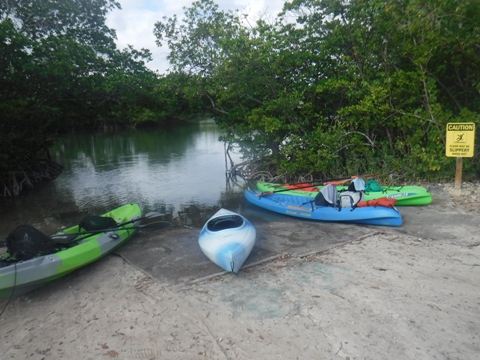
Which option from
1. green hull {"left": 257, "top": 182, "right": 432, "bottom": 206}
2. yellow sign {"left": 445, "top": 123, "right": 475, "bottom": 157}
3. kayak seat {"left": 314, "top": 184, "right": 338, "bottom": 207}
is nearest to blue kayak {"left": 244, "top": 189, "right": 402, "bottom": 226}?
kayak seat {"left": 314, "top": 184, "right": 338, "bottom": 207}

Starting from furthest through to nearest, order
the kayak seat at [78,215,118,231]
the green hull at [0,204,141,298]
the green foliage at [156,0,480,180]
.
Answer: the green foliage at [156,0,480,180]
the kayak seat at [78,215,118,231]
the green hull at [0,204,141,298]

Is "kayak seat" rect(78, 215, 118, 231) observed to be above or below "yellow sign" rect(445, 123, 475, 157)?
below

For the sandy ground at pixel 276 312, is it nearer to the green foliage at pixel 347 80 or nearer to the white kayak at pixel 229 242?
the white kayak at pixel 229 242

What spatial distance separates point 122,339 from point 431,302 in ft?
9.56

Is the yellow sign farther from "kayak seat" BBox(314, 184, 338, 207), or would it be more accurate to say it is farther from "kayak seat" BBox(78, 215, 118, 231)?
"kayak seat" BBox(78, 215, 118, 231)

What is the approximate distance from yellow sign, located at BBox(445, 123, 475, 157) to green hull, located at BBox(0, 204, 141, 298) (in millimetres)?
6211

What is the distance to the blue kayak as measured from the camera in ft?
18.6

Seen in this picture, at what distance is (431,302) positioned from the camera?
3342 millimetres

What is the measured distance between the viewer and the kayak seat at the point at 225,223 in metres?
5.27

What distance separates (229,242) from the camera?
446cm

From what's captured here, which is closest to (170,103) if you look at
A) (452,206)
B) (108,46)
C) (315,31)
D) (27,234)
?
(108,46)

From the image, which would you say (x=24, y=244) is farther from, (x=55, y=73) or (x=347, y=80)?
(x=347, y=80)

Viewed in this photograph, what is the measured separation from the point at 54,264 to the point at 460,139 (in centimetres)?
708

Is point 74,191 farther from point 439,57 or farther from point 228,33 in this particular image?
point 439,57
